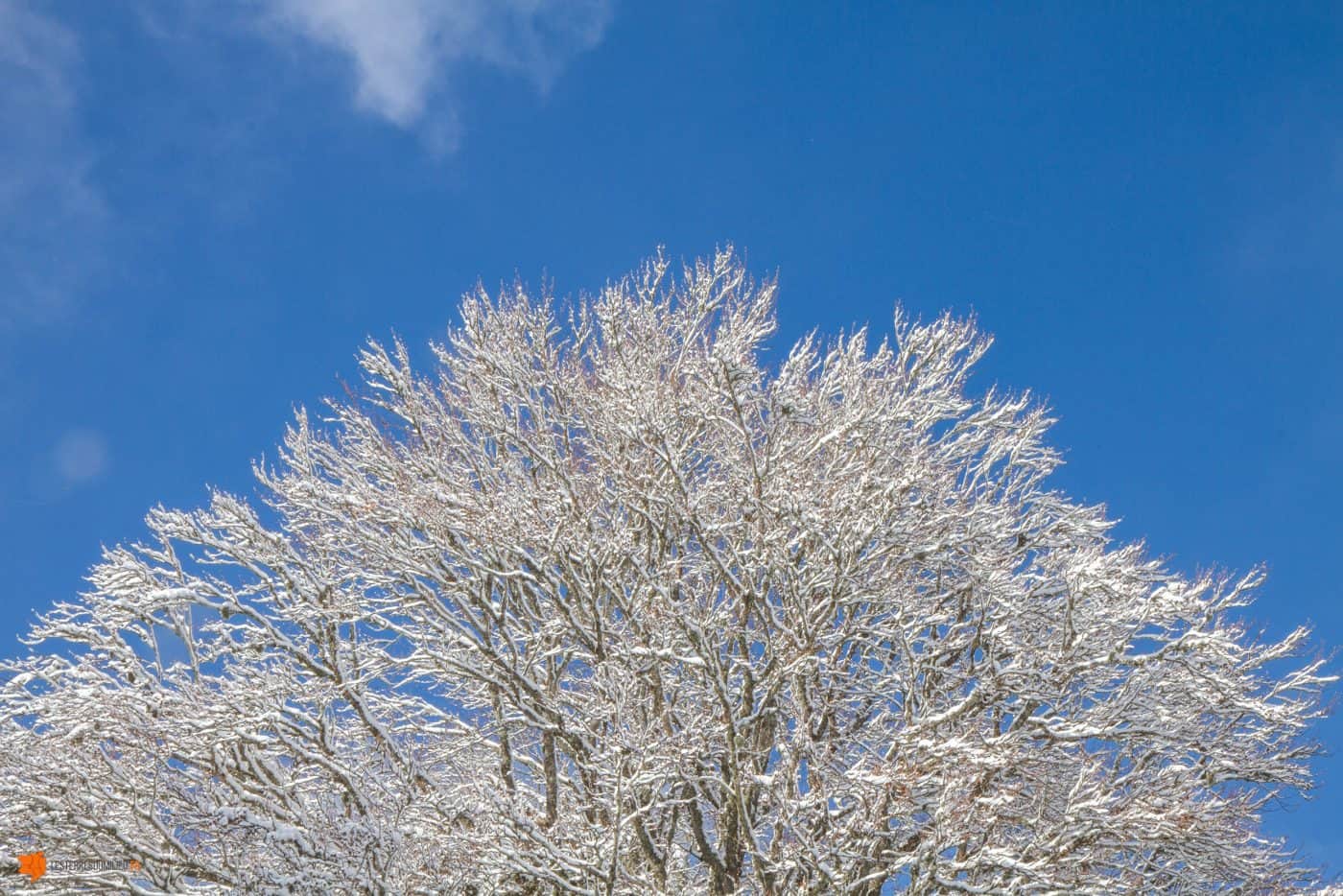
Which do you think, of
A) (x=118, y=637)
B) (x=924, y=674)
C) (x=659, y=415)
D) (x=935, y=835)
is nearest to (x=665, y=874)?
(x=935, y=835)

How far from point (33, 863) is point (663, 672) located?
5.48 m

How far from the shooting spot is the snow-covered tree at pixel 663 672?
8562 millimetres

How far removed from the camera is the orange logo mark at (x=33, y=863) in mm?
8648

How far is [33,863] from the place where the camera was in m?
8.66

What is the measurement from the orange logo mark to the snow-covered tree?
0.32 ft

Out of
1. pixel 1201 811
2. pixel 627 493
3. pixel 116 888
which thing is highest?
pixel 627 493

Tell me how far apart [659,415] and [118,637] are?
552cm

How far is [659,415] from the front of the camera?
1081 cm

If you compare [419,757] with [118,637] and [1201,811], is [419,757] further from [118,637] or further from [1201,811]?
[1201,811]

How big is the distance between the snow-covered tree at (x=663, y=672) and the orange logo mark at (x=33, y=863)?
0.10 metres

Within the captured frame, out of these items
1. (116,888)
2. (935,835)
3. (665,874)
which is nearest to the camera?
(935,835)

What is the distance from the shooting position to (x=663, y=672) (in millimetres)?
10391

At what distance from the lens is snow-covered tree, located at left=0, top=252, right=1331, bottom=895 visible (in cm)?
856

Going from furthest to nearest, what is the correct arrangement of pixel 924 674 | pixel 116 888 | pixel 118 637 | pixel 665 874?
1. pixel 924 674
2. pixel 118 637
3. pixel 665 874
4. pixel 116 888
